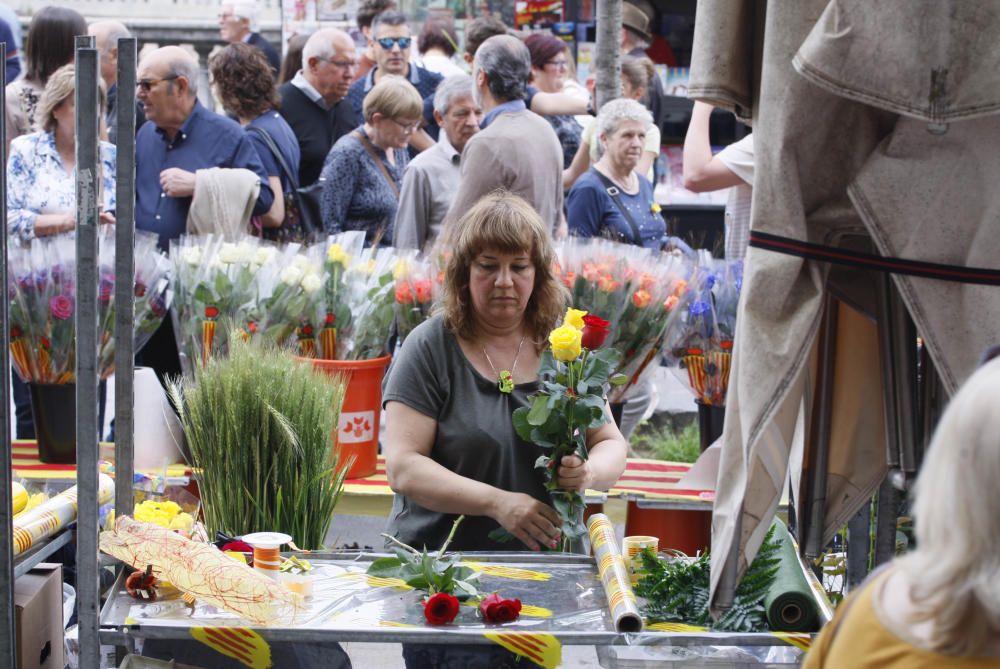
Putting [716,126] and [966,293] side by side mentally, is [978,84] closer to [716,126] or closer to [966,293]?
[966,293]

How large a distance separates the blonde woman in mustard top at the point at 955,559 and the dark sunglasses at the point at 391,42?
5995 mm

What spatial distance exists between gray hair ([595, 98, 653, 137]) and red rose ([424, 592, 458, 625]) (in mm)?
3802

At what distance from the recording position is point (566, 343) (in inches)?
107

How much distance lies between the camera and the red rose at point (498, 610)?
2250 mm

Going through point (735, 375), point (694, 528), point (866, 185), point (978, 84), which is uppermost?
point (978, 84)

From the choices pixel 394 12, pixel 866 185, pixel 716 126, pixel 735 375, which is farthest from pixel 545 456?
pixel 716 126

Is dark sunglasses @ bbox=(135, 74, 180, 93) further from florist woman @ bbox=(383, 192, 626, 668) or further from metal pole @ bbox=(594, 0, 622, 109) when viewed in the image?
florist woman @ bbox=(383, 192, 626, 668)

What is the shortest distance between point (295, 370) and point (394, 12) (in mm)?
4742

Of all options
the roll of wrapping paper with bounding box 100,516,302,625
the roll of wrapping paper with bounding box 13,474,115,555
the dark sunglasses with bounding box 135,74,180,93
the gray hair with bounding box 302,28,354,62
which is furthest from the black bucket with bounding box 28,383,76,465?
the gray hair with bounding box 302,28,354,62

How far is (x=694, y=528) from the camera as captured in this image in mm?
3934

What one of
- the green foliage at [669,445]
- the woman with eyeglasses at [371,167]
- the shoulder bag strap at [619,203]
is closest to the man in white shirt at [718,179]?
the shoulder bag strap at [619,203]

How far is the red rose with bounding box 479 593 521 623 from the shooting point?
2.25 metres

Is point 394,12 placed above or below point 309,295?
above

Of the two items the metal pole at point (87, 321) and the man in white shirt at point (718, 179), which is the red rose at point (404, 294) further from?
the metal pole at point (87, 321)
